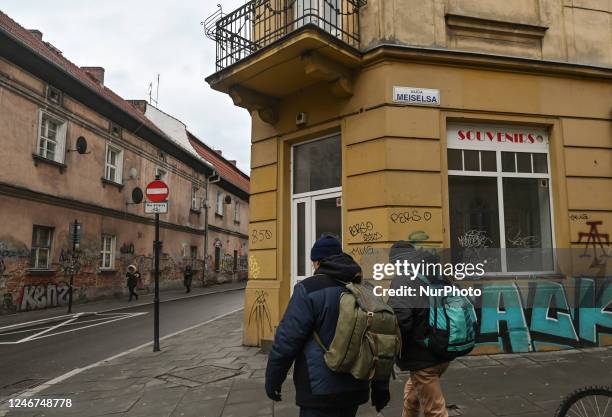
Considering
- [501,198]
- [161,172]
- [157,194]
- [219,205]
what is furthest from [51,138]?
[219,205]

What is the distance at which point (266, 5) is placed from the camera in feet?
26.2

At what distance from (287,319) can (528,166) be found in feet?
20.2

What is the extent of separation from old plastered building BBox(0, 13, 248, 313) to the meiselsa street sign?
497 inches

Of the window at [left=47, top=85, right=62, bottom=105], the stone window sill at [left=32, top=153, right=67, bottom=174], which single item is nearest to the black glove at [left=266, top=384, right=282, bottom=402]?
the stone window sill at [left=32, top=153, right=67, bottom=174]

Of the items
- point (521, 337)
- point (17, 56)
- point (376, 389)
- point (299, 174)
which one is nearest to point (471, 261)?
point (521, 337)

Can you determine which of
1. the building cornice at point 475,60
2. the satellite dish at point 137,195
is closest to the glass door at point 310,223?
the building cornice at point 475,60

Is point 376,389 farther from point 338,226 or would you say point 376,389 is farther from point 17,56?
point 17,56

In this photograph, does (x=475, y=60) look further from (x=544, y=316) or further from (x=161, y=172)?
(x=161, y=172)

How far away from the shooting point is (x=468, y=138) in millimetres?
7422

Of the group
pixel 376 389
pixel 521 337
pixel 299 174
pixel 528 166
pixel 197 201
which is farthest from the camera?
pixel 197 201

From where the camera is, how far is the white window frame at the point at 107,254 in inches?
761

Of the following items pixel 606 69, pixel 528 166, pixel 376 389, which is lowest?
pixel 376 389

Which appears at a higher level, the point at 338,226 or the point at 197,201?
the point at 197,201

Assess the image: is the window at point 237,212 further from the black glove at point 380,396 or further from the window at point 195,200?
the black glove at point 380,396
